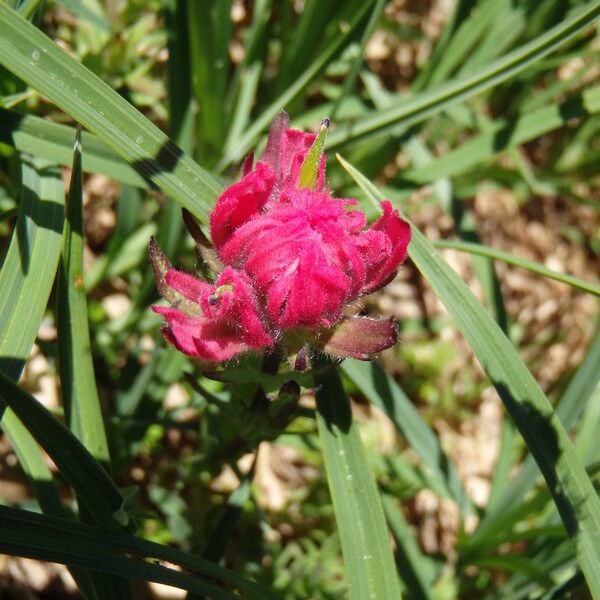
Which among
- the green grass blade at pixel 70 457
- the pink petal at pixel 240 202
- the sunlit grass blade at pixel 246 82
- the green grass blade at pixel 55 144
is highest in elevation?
the sunlit grass blade at pixel 246 82

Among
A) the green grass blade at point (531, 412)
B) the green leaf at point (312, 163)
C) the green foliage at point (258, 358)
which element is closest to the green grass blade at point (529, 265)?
the green foliage at point (258, 358)

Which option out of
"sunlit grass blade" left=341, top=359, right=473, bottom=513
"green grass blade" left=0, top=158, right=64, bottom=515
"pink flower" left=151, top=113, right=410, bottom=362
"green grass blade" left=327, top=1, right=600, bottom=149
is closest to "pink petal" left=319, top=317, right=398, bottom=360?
"pink flower" left=151, top=113, right=410, bottom=362

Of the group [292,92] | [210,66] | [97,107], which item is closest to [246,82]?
[210,66]

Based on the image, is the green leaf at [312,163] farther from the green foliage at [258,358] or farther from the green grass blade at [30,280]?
the green grass blade at [30,280]

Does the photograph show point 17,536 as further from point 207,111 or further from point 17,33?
point 207,111

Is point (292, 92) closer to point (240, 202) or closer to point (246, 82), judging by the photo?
point (246, 82)

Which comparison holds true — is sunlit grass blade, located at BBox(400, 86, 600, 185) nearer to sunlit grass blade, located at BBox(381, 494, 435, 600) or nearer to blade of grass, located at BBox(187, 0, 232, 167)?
blade of grass, located at BBox(187, 0, 232, 167)
